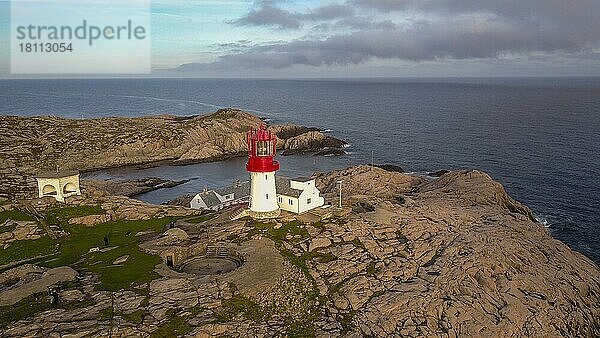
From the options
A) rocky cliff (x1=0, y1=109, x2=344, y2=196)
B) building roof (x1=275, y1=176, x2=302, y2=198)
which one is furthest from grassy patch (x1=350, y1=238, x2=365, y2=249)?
rocky cliff (x1=0, y1=109, x2=344, y2=196)

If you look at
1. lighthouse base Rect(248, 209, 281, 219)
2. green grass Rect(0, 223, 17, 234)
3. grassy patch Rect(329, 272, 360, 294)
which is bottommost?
grassy patch Rect(329, 272, 360, 294)

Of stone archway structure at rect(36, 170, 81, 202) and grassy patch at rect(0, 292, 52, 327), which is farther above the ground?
stone archway structure at rect(36, 170, 81, 202)

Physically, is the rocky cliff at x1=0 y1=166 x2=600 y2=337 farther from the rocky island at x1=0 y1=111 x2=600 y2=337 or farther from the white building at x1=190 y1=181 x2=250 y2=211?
the white building at x1=190 y1=181 x2=250 y2=211

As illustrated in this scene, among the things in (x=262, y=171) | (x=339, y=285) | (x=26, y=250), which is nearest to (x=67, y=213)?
(x=26, y=250)

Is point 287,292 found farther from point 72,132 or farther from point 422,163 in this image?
point 72,132

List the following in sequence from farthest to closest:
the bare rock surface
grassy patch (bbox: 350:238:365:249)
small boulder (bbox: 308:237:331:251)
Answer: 1. grassy patch (bbox: 350:238:365:249)
2. small boulder (bbox: 308:237:331:251)
3. the bare rock surface

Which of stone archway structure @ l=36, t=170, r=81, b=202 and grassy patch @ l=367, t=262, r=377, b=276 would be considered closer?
grassy patch @ l=367, t=262, r=377, b=276

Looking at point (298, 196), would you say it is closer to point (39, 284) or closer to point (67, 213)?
point (39, 284)

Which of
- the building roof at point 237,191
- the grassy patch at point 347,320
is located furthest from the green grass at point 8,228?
the grassy patch at point 347,320
